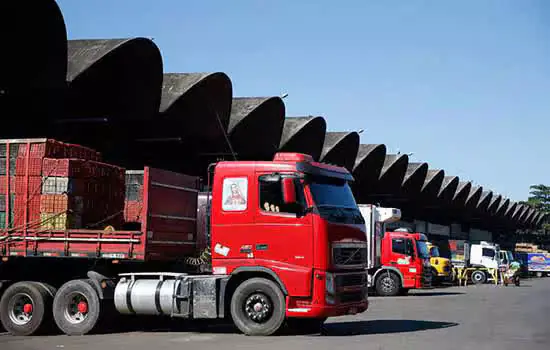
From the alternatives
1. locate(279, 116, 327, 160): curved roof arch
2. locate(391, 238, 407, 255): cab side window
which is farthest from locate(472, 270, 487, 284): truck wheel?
locate(391, 238, 407, 255): cab side window

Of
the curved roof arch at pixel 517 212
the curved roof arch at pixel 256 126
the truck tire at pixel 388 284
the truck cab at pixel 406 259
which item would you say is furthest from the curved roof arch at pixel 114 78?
the curved roof arch at pixel 517 212

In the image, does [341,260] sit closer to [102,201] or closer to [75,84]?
[102,201]

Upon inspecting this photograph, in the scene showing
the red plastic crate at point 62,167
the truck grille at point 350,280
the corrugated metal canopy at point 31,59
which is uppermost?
the corrugated metal canopy at point 31,59

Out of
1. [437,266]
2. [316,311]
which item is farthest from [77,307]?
[437,266]

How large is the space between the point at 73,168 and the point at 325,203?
16.0 feet

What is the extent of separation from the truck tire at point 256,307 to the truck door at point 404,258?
18605 millimetres

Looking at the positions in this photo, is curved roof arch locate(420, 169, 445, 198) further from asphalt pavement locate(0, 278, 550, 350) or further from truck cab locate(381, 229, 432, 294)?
asphalt pavement locate(0, 278, 550, 350)

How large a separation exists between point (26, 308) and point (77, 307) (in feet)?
3.35

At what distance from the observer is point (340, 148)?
2234 inches

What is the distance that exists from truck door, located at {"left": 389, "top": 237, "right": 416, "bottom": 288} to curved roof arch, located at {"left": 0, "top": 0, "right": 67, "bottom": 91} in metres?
14.7

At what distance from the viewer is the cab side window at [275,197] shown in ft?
47.1

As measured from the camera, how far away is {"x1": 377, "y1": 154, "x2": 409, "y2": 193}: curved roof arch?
66500 millimetres

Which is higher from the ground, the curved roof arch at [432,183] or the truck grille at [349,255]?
the curved roof arch at [432,183]

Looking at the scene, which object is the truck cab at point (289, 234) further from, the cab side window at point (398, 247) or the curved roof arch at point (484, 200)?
the curved roof arch at point (484, 200)
